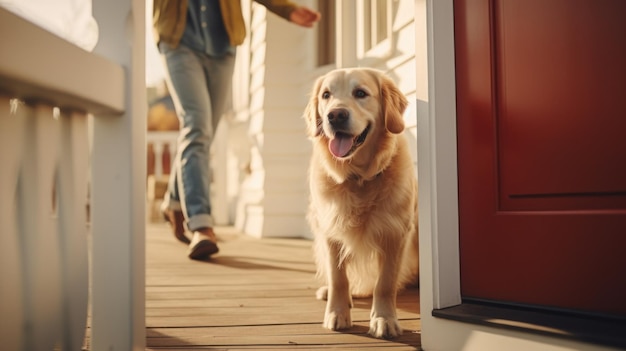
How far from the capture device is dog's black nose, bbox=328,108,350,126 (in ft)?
5.63

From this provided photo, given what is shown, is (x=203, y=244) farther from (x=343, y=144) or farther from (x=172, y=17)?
(x=343, y=144)

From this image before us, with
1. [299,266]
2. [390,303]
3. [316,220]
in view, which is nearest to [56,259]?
[390,303]

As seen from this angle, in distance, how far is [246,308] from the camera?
6.26ft

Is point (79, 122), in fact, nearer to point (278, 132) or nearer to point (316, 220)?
point (316, 220)

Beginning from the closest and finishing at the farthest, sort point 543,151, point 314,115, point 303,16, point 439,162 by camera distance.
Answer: point 543,151 → point 439,162 → point 314,115 → point 303,16

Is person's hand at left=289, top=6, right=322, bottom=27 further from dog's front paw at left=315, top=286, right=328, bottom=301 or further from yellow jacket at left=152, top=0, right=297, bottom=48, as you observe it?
dog's front paw at left=315, top=286, right=328, bottom=301

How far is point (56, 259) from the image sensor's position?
1004 millimetres

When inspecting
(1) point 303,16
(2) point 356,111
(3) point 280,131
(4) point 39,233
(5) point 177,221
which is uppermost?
(1) point 303,16

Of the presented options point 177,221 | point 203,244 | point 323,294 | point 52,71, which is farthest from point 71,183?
point 177,221

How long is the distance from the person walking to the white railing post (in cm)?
183

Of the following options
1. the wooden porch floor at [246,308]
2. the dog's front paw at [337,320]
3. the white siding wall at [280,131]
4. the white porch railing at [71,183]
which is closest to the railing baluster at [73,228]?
the white porch railing at [71,183]

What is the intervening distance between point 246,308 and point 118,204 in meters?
0.88

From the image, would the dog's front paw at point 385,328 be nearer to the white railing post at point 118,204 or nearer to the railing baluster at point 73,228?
the white railing post at point 118,204

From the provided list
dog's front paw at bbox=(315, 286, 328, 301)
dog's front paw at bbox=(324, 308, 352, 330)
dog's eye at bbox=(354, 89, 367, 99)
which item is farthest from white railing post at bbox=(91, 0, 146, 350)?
dog's front paw at bbox=(315, 286, 328, 301)
